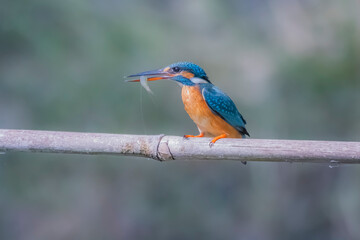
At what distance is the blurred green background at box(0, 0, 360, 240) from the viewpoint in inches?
122

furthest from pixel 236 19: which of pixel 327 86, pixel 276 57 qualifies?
pixel 327 86

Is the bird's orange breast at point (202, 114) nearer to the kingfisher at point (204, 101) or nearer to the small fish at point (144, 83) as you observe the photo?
the kingfisher at point (204, 101)

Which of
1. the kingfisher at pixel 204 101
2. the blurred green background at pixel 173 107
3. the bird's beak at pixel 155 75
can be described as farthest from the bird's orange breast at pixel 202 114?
the blurred green background at pixel 173 107

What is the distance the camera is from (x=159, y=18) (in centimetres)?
344

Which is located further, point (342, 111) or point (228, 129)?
point (342, 111)

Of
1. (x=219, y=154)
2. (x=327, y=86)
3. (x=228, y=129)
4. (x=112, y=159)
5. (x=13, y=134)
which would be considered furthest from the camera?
(x=112, y=159)

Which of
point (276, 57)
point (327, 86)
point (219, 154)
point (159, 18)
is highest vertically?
point (159, 18)

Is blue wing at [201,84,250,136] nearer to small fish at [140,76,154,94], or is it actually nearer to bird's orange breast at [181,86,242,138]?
bird's orange breast at [181,86,242,138]

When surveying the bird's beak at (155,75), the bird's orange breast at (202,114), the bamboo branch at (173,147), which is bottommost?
the bamboo branch at (173,147)

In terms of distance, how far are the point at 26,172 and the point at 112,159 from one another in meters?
0.66

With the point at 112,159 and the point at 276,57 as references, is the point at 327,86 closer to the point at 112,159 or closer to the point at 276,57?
the point at 276,57

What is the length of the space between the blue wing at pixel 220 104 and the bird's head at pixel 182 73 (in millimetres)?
42

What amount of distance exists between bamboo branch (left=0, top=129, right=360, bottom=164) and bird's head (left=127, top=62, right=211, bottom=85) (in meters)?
0.19

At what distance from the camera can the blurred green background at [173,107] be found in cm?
309
